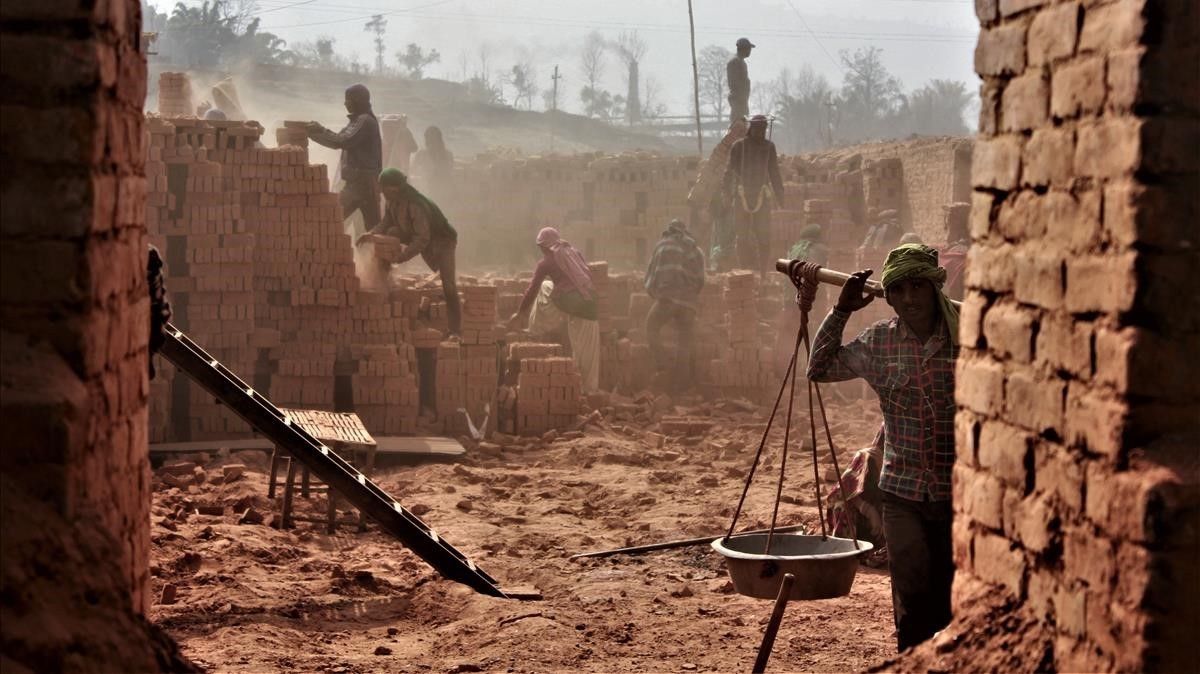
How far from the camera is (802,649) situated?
673 cm

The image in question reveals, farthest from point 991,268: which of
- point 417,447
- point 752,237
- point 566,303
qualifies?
point 752,237

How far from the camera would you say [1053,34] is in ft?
12.6

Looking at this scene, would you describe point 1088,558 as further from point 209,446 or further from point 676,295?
point 676,295

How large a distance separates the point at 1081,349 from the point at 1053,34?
865mm

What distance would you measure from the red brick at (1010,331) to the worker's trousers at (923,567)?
1217mm

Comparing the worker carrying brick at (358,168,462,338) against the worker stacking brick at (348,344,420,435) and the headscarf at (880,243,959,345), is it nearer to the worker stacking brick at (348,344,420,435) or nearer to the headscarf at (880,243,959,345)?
the worker stacking brick at (348,344,420,435)

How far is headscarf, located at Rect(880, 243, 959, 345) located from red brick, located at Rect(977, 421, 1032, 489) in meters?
1.24

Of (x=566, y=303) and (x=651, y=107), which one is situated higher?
(x=651, y=107)

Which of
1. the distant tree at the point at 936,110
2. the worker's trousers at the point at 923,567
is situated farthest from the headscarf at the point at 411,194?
the distant tree at the point at 936,110

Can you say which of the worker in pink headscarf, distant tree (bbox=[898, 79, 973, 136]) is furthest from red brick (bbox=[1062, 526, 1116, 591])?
distant tree (bbox=[898, 79, 973, 136])

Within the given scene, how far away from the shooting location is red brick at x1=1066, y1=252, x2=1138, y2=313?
3.40 metres

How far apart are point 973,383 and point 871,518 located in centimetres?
403

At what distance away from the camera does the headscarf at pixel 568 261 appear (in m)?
14.8

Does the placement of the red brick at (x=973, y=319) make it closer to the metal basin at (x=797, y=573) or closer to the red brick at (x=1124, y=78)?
the red brick at (x=1124, y=78)
